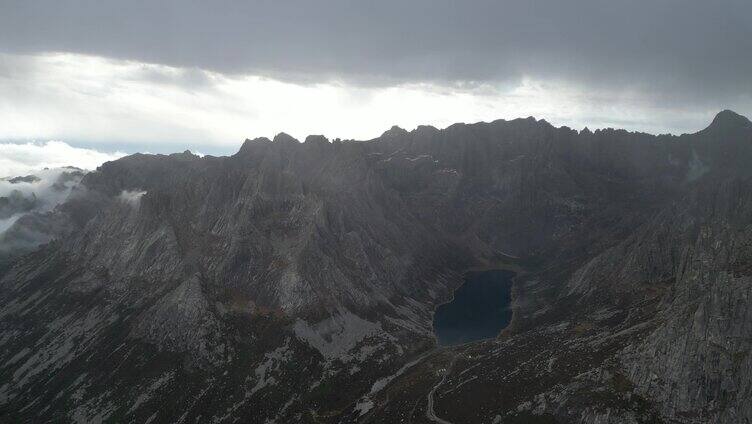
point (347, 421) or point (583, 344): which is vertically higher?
point (583, 344)

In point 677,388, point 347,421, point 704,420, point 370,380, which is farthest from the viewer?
point 370,380

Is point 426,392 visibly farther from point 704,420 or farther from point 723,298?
point 723,298

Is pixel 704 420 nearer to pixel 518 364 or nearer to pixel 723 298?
pixel 723 298

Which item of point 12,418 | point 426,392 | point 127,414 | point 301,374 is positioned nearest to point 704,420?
point 426,392

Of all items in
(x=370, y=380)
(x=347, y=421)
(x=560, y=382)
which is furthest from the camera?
(x=370, y=380)

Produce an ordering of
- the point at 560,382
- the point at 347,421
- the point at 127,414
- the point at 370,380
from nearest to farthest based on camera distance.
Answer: the point at 560,382
the point at 347,421
the point at 127,414
the point at 370,380

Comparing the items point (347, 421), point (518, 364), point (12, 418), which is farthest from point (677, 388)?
point (12, 418)

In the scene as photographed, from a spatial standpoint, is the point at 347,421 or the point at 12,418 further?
the point at 12,418

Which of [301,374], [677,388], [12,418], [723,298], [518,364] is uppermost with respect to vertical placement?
[723,298]

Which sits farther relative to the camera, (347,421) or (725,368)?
(347,421)
